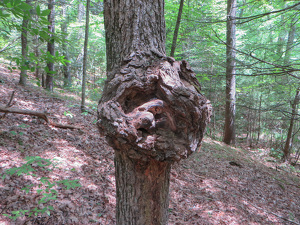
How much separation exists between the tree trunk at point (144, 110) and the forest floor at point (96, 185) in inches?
73.4

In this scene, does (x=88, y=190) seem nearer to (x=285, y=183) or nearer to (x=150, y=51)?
(x=150, y=51)

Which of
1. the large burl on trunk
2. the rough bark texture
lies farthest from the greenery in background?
the large burl on trunk

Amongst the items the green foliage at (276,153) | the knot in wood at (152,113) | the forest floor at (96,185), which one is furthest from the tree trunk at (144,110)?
the green foliage at (276,153)

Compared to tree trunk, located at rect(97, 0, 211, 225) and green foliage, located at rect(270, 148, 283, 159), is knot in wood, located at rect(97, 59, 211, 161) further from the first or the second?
green foliage, located at rect(270, 148, 283, 159)

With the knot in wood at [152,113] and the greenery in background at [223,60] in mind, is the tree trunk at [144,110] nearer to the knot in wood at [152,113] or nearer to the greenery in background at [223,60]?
the knot in wood at [152,113]

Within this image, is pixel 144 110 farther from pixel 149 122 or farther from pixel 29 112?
pixel 29 112

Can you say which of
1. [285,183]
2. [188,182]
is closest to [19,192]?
[188,182]

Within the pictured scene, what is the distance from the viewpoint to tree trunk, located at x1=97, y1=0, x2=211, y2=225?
1281mm

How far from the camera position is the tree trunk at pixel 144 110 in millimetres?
1281

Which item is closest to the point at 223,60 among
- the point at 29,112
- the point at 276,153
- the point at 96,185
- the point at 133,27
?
the point at 276,153

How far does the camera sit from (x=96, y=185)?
3744 millimetres

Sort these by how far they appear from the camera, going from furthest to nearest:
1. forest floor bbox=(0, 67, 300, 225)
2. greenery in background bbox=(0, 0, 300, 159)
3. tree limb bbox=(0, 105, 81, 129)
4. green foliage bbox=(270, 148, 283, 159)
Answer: green foliage bbox=(270, 148, 283, 159)
greenery in background bbox=(0, 0, 300, 159)
tree limb bbox=(0, 105, 81, 129)
forest floor bbox=(0, 67, 300, 225)

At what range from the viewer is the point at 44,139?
461 centimetres

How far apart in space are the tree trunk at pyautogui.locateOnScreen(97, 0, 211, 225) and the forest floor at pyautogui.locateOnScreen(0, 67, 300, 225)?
186 cm
